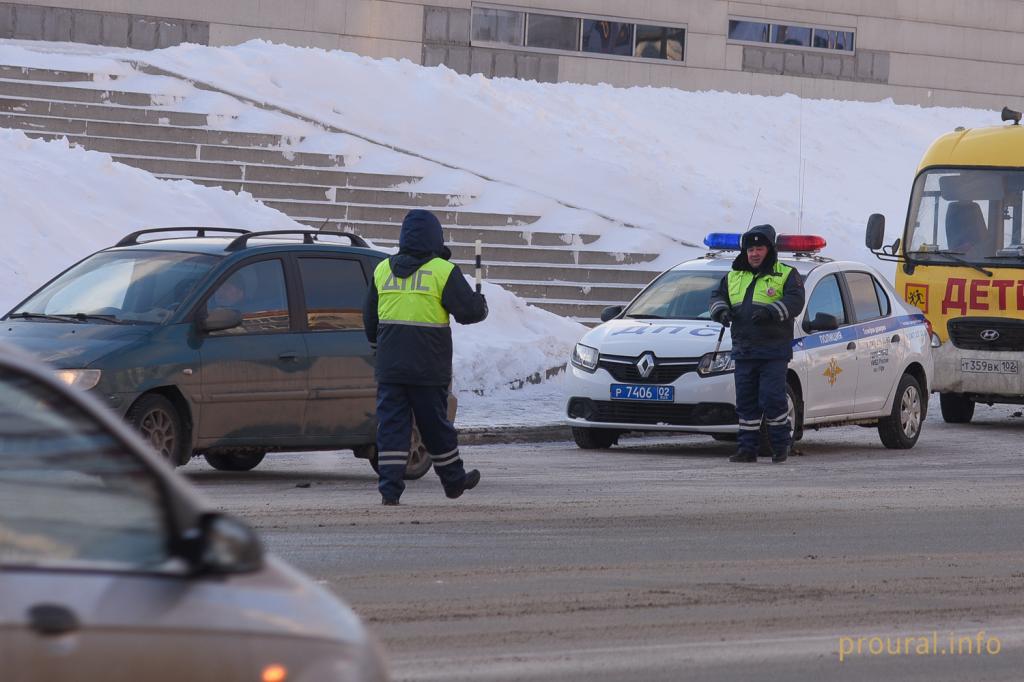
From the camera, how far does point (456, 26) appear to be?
37.6m

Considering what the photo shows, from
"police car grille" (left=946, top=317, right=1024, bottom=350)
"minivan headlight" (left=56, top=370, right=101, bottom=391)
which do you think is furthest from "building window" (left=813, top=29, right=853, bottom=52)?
"minivan headlight" (left=56, top=370, right=101, bottom=391)

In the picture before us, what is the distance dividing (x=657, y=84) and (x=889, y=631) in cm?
3403

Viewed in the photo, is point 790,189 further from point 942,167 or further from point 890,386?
point 890,386

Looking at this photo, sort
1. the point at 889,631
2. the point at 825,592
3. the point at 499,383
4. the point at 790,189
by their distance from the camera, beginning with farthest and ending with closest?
the point at 790,189 → the point at 499,383 → the point at 825,592 → the point at 889,631

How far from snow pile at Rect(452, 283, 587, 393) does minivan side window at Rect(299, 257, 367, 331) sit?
550 cm

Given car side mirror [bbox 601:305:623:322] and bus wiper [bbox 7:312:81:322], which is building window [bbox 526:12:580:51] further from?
bus wiper [bbox 7:312:81:322]

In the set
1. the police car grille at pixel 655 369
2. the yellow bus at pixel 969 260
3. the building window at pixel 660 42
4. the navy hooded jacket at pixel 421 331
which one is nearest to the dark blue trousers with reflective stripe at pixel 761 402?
the police car grille at pixel 655 369

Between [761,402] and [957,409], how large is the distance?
552 centimetres

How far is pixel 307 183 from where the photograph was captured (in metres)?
25.7

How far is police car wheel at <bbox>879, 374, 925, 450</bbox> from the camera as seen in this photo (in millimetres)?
15555

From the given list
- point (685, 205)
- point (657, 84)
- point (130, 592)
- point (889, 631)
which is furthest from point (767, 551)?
point (657, 84)

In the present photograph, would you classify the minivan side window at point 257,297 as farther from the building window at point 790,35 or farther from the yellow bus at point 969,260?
the building window at point 790,35

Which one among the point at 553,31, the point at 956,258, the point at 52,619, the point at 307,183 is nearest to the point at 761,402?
the point at 956,258

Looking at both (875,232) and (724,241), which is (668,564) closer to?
(724,241)
